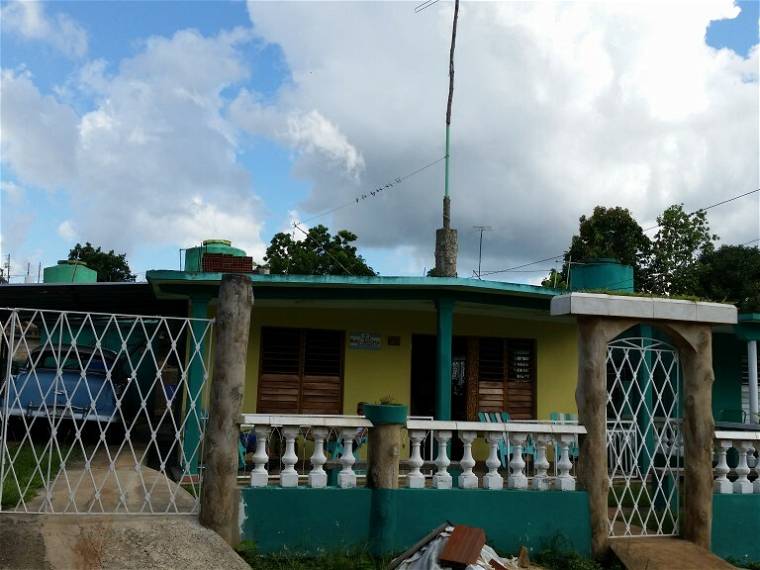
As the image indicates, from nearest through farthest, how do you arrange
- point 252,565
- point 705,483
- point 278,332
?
1. point 252,565
2. point 705,483
3. point 278,332

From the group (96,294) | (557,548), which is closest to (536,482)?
(557,548)

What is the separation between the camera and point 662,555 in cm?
580

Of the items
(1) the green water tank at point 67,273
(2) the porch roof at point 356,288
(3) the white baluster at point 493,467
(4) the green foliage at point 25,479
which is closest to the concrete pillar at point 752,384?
(2) the porch roof at point 356,288

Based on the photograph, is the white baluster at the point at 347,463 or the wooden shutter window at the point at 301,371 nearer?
the white baluster at the point at 347,463

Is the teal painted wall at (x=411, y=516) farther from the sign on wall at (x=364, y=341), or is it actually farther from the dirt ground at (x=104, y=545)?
A: the sign on wall at (x=364, y=341)

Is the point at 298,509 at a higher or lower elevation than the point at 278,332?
lower

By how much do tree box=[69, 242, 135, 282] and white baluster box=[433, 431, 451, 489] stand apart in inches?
1331

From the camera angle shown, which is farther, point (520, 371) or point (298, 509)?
point (520, 371)

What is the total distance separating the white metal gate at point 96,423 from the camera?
5.02 m

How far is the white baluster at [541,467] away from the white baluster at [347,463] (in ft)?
5.29

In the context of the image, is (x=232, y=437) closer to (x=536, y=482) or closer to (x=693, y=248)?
(x=536, y=482)

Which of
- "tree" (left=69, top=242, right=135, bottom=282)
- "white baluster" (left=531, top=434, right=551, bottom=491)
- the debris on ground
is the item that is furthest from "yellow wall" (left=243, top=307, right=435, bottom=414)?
"tree" (left=69, top=242, right=135, bottom=282)

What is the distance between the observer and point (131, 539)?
4859 mm

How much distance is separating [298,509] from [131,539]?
1275 mm
